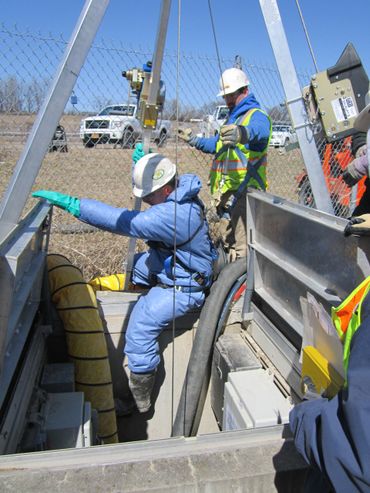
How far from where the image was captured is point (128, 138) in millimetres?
6527

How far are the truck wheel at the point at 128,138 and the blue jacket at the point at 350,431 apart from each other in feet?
19.2

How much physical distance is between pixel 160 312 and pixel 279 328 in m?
0.83

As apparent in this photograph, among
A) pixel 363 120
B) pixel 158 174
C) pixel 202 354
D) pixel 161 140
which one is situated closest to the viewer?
pixel 363 120

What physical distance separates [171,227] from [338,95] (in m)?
1.28

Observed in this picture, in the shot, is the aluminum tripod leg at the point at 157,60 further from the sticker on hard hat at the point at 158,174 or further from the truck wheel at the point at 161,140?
the truck wheel at the point at 161,140

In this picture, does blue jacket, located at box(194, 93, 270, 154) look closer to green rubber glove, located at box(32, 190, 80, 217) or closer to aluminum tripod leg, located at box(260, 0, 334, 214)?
aluminum tripod leg, located at box(260, 0, 334, 214)

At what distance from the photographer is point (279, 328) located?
9.03 feet

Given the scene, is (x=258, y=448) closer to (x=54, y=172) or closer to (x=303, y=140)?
(x=303, y=140)

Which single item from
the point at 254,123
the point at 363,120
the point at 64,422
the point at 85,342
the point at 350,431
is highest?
the point at 254,123

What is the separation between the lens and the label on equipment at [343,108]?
242 centimetres

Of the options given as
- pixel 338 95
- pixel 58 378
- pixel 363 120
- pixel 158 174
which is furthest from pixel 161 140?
pixel 363 120

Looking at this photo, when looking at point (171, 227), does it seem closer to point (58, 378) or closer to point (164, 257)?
point (164, 257)

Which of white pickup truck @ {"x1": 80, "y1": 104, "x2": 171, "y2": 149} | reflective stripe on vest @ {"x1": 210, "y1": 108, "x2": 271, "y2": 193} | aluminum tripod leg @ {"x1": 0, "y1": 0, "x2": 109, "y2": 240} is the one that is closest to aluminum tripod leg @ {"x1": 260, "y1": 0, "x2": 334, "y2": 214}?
aluminum tripod leg @ {"x1": 0, "y1": 0, "x2": 109, "y2": 240}

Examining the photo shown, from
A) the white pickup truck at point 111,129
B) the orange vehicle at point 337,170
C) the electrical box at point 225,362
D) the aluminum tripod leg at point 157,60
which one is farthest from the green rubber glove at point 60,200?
the white pickup truck at point 111,129
